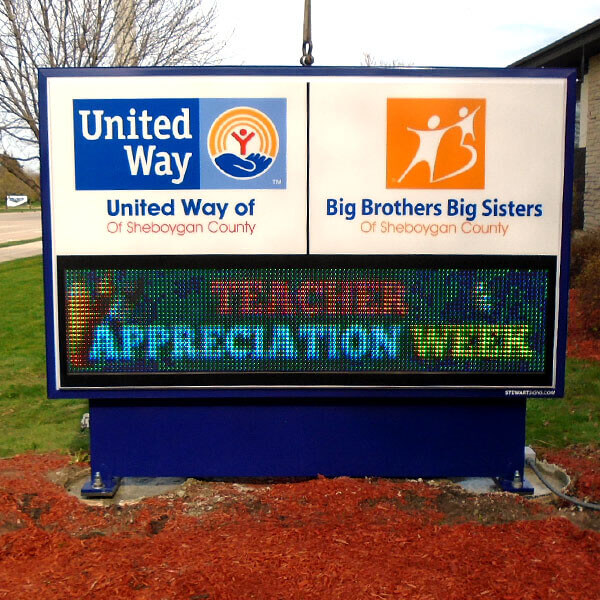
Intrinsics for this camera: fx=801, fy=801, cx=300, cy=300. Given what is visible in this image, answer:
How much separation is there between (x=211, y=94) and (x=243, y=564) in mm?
2892

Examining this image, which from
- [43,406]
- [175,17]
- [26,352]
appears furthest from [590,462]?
[175,17]

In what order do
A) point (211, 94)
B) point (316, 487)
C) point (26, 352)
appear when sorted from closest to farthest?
point (211, 94) → point (316, 487) → point (26, 352)

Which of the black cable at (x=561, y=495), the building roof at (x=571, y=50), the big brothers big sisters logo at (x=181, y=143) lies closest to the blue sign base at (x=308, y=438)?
the black cable at (x=561, y=495)

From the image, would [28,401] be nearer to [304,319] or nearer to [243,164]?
[304,319]

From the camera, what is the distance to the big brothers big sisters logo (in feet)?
16.9

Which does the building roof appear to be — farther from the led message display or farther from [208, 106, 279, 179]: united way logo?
[208, 106, 279, 179]: united way logo

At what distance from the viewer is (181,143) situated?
17.0 ft

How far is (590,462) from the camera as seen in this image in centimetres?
625

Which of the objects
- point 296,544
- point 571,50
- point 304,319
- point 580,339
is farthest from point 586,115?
point 296,544

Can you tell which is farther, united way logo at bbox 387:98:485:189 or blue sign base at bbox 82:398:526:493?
blue sign base at bbox 82:398:526:493

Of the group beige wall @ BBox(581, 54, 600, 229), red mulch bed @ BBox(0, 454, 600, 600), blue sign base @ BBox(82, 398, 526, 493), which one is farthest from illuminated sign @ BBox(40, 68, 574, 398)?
beige wall @ BBox(581, 54, 600, 229)

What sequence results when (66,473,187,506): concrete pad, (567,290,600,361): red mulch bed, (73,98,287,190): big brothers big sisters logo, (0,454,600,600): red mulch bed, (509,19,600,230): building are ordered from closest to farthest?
1. (0,454,600,600): red mulch bed
2. (73,98,287,190): big brothers big sisters logo
3. (66,473,187,506): concrete pad
4. (567,290,600,361): red mulch bed
5. (509,19,600,230): building

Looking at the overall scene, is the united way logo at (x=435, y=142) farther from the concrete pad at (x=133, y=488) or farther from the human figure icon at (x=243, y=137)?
the concrete pad at (x=133, y=488)

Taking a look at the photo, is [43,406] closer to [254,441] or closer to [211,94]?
[254,441]
